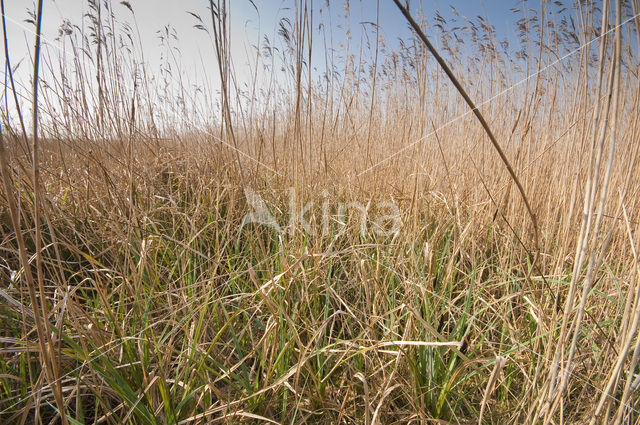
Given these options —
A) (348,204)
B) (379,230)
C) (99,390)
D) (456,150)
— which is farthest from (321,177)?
(99,390)

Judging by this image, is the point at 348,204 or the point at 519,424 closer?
the point at 519,424

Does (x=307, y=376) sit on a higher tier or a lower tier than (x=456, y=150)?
lower

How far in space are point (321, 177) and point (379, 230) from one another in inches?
25.2

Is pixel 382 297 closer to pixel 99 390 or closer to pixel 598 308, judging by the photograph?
pixel 598 308

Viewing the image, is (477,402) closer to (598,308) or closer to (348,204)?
(598,308)

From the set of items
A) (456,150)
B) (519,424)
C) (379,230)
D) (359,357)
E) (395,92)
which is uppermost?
(395,92)

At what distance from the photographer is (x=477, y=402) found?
2.35 feet

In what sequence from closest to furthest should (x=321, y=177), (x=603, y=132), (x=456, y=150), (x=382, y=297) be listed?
(x=603, y=132) → (x=382, y=297) → (x=321, y=177) → (x=456, y=150)

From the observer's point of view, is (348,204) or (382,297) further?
(348,204)

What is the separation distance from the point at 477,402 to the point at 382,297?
31 cm

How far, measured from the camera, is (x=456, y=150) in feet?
6.31

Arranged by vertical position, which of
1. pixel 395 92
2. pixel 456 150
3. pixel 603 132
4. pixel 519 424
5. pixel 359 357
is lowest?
pixel 519 424

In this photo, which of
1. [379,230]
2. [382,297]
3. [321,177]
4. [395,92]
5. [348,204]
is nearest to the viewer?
[382,297]

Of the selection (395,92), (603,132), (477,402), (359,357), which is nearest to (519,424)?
(477,402)
